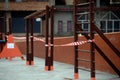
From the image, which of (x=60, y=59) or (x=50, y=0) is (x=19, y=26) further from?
(x=60, y=59)

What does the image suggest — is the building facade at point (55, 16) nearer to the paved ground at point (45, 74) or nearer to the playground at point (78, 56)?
the playground at point (78, 56)

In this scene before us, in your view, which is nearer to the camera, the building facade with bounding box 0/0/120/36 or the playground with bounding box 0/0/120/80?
the playground with bounding box 0/0/120/80

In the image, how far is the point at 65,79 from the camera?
12.0 metres

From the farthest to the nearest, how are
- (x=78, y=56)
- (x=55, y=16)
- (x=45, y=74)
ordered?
(x=55, y=16)
(x=78, y=56)
(x=45, y=74)

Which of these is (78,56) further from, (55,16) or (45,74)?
(55,16)

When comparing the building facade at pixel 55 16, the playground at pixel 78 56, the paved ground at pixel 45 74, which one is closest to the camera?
the playground at pixel 78 56

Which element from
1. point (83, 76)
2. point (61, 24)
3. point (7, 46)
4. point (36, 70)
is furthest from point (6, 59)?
point (61, 24)

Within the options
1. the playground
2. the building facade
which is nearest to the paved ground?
the playground

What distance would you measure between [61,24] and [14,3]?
29.1 feet

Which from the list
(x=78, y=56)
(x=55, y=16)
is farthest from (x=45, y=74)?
(x=55, y=16)

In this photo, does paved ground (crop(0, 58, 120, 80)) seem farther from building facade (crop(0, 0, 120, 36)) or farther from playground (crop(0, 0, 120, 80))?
building facade (crop(0, 0, 120, 36))

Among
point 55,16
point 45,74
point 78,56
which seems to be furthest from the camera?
point 55,16

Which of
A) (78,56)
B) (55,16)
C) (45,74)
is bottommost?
(45,74)

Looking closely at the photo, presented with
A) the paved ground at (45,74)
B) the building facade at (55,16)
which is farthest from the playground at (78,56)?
the building facade at (55,16)
